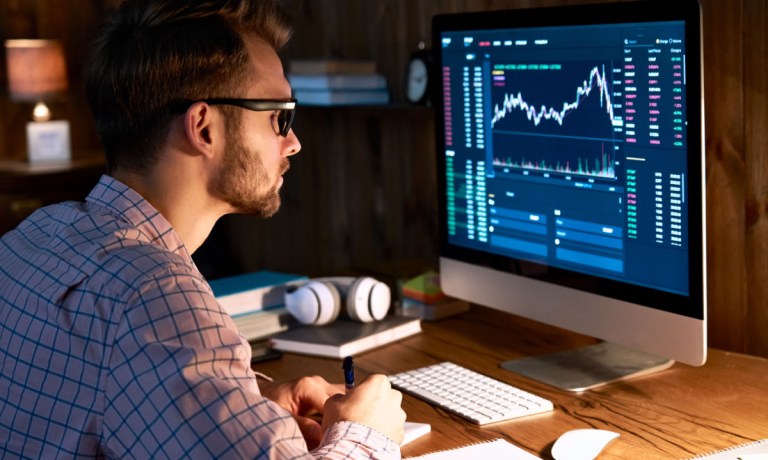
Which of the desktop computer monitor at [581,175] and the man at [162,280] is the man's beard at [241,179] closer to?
the man at [162,280]

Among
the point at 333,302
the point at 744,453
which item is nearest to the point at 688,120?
the point at 744,453

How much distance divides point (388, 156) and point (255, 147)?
1.42m

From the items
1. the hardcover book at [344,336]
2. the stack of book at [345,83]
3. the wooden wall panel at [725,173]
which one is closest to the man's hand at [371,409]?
the hardcover book at [344,336]

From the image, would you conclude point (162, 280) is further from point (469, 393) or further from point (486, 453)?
point (469, 393)

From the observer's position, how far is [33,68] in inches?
168

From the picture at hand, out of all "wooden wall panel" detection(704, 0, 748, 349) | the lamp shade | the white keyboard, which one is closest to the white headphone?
the white keyboard

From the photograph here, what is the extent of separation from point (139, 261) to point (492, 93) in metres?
0.91

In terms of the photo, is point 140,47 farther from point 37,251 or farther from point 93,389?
point 93,389

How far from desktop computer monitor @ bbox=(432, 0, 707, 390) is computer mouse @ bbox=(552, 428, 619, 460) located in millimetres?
217

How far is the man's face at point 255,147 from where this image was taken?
1.52 m

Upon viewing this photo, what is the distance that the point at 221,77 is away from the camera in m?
1.49

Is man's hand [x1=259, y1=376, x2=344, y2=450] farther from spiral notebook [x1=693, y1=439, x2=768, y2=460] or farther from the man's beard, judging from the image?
spiral notebook [x1=693, y1=439, x2=768, y2=460]

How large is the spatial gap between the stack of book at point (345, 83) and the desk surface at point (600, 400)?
919 millimetres

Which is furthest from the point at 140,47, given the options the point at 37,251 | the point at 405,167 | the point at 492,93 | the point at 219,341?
the point at 405,167
